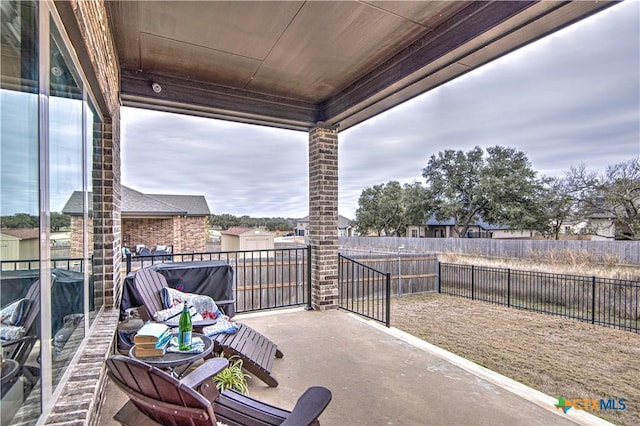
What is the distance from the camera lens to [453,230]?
24703 mm

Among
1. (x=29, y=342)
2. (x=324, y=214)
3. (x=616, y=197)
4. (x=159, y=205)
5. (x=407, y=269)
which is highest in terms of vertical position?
(x=616, y=197)

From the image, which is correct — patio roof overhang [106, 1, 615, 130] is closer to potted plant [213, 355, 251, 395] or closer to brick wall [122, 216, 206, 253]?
potted plant [213, 355, 251, 395]

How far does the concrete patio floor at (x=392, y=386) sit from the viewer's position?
6.99ft

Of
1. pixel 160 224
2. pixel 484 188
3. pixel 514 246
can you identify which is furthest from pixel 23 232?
pixel 484 188

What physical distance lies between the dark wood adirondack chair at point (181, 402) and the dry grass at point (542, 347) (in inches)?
119

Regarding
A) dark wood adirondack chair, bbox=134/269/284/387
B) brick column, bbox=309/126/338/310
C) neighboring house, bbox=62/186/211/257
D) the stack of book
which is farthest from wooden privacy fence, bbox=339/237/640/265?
the stack of book

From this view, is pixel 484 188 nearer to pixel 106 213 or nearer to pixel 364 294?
pixel 364 294

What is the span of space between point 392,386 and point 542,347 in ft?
11.4

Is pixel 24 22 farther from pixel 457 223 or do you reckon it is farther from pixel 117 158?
pixel 457 223

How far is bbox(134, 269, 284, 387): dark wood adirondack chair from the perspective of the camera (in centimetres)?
252

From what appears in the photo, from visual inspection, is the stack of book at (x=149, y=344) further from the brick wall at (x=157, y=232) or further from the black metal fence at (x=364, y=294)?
the brick wall at (x=157, y=232)

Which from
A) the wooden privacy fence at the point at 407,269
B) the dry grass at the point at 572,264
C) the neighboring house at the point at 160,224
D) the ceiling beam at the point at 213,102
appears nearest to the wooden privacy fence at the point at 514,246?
the dry grass at the point at 572,264

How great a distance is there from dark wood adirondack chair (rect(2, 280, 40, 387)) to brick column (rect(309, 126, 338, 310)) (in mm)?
3640

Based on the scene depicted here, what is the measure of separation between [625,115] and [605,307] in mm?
6757
